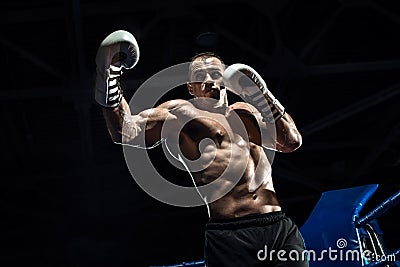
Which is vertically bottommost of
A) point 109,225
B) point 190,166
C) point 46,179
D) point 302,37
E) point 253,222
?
point 253,222

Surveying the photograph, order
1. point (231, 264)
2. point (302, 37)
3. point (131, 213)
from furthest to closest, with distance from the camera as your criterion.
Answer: point (131, 213) → point (302, 37) → point (231, 264)

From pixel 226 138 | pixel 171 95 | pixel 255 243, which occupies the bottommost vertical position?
pixel 255 243

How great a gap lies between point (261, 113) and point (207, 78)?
0.41m

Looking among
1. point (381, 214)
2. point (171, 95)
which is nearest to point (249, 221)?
point (381, 214)

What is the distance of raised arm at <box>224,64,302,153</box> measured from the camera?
228 cm

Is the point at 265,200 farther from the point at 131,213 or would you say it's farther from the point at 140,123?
the point at 131,213

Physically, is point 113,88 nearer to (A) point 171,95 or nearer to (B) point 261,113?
(B) point 261,113

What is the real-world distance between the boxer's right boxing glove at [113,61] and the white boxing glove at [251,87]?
41 cm

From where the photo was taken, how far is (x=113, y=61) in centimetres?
216

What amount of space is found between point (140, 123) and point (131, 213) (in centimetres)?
512

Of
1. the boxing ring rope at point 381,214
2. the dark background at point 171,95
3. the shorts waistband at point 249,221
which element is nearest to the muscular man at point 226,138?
the shorts waistband at point 249,221

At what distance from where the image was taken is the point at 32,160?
22.5 ft

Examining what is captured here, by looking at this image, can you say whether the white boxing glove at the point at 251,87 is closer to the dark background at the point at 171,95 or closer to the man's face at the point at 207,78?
the man's face at the point at 207,78

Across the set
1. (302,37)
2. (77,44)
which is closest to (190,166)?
(77,44)
